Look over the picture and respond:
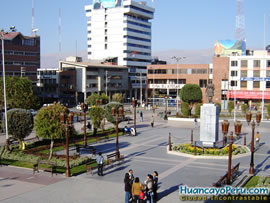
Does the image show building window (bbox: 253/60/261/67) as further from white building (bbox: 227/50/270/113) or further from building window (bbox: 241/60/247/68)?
building window (bbox: 241/60/247/68)

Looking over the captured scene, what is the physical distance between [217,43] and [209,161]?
215 feet

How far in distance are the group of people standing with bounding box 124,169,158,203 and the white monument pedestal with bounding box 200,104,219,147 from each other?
12692 millimetres

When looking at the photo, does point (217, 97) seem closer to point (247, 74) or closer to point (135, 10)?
point (247, 74)

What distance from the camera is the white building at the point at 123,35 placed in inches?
4380

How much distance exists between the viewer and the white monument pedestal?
26750 millimetres

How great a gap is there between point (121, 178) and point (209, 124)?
10.9 m

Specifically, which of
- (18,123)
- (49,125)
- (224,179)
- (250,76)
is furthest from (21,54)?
(224,179)

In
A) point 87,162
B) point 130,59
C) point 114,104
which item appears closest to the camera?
point 87,162

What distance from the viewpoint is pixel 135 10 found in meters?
114

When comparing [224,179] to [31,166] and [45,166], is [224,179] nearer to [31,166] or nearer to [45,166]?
[45,166]

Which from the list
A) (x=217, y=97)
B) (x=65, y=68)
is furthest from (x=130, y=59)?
(x=217, y=97)

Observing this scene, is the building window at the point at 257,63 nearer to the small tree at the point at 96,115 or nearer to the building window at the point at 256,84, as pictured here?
the building window at the point at 256,84

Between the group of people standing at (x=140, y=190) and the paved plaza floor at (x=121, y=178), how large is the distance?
65cm

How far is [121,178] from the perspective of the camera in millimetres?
19016
